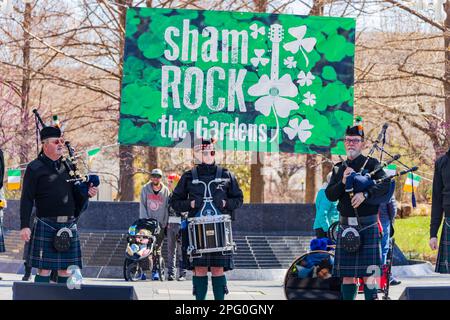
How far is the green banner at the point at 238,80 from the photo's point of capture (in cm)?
1789

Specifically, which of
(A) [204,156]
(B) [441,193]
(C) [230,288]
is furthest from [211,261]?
(C) [230,288]

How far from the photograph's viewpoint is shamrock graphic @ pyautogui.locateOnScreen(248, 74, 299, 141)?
59.6 feet

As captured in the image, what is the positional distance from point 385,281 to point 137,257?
174 inches

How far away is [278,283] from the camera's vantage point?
14.5 m

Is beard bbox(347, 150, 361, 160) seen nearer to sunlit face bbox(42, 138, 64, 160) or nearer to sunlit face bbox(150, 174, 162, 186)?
sunlit face bbox(42, 138, 64, 160)

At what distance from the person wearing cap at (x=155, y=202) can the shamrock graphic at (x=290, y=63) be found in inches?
188

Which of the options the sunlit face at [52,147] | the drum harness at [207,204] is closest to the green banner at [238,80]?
the sunlit face at [52,147]

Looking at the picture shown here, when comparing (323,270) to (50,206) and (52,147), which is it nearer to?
(50,206)

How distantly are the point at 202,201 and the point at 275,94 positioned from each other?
9.29m

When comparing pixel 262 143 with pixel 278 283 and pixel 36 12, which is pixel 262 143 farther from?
pixel 36 12

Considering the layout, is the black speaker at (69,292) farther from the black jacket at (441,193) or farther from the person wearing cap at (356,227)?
the black jacket at (441,193)

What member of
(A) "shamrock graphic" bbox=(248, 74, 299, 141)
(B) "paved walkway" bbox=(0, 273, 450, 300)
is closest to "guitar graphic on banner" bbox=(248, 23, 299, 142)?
(A) "shamrock graphic" bbox=(248, 74, 299, 141)

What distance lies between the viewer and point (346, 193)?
9047mm

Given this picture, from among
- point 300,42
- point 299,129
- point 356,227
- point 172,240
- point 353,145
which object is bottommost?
point 172,240
